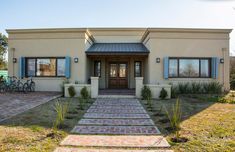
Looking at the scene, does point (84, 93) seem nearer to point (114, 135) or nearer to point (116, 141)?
point (114, 135)

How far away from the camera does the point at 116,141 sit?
444 cm

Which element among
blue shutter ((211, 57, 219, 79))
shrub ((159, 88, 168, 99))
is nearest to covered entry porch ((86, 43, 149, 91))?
shrub ((159, 88, 168, 99))

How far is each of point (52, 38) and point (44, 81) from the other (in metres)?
3.42

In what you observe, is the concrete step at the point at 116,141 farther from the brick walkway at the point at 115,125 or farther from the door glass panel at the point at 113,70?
the door glass panel at the point at 113,70

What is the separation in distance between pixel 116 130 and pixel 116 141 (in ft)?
3.04

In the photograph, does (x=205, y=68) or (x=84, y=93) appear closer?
(x=84, y=93)

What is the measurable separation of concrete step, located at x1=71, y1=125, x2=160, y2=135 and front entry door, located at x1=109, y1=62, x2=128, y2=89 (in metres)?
11.5

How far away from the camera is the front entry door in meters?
17.1

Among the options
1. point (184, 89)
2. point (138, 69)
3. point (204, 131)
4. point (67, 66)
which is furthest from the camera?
point (138, 69)

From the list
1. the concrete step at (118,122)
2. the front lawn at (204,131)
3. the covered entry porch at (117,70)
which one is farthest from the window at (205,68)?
the concrete step at (118,122)

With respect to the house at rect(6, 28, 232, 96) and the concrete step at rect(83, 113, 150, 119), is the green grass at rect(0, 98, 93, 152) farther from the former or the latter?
the house at rect(6, 28, 232, 96)

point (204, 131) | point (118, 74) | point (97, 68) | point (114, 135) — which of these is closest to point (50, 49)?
point (97, 68)

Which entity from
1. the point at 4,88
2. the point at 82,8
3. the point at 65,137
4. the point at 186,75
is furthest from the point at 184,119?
the point at 4,88

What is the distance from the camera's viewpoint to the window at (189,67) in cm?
1373
